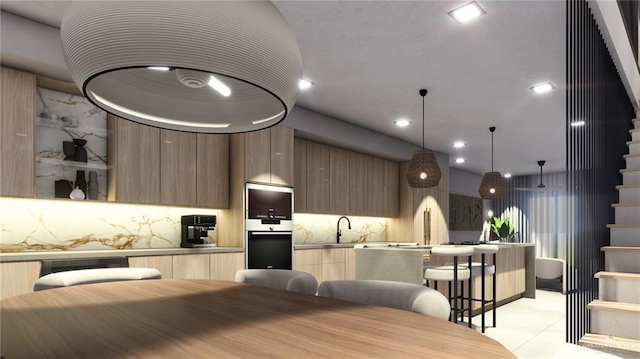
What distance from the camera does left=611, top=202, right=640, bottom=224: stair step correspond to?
3.26 m

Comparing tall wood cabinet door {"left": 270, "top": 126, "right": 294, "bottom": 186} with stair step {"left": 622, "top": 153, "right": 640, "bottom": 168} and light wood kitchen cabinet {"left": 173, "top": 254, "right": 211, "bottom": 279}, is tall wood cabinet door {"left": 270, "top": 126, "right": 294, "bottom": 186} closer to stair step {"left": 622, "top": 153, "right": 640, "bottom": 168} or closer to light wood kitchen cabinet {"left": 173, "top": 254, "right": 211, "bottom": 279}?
light wood kitchen cabinet {"left": 173, "top": 254, "right": 211, "bottom": 279}

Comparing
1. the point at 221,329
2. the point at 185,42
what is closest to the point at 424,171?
the point at 221,329

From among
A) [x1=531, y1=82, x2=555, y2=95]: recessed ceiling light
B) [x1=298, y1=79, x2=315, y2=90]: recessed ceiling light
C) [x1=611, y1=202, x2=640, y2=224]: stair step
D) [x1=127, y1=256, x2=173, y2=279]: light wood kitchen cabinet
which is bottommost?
[x1=127, y1=256, x2=173, y2=279]: light wood kitchen cabinet

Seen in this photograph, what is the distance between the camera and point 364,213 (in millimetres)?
6828

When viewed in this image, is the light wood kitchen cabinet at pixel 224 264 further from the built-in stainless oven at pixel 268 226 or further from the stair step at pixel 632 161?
the stair step at pixel 632 161

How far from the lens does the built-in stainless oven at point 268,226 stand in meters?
4.64

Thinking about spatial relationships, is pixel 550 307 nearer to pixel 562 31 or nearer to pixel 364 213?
pixel 364 213

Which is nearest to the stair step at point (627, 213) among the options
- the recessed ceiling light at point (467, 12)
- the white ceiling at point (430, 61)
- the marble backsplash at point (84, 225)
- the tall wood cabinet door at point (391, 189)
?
the white ceiling at point (430, 61)

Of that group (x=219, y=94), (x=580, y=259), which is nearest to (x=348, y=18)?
(x=219, y=94)

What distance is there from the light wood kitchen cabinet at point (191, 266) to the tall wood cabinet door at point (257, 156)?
107cm

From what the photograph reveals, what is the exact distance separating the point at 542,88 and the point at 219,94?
4.12 meters

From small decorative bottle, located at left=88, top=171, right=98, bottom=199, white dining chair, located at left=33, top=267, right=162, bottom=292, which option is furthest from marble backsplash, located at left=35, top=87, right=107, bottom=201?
white dining chair, located at left=33, top=267, right=162, bottom=292

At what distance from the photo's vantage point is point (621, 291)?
2.71m

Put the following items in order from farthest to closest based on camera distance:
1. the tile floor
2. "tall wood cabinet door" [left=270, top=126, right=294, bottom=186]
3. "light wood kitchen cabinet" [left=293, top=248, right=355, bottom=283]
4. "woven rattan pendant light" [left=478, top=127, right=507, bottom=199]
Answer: "woven rattan pendant light" [left=478, top=127, right=507, bottom=199], "light wood kitchen cabinet" [left=293, top=248, right=355, bottom=283], "tall wood cabinet door" [left=270, top=126, right=294, bottom=186], the tile floor
